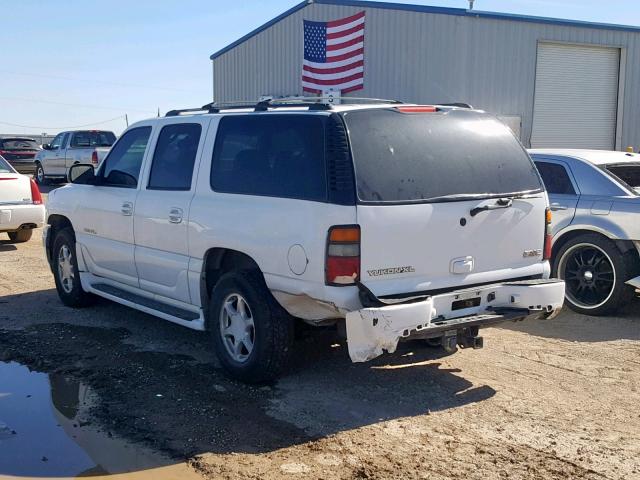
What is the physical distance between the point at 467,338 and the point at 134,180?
3.24 m

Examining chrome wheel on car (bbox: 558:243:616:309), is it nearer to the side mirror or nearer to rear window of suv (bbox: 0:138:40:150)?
the side mirror

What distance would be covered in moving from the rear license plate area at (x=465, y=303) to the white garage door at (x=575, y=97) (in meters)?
15.7

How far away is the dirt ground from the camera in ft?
14.0

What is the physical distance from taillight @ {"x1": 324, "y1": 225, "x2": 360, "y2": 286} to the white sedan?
8.48 meters

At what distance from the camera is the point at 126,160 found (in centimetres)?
698

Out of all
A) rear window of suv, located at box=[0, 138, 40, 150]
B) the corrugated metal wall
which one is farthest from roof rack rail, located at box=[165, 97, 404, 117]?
rear window of suv, located at box=[0, 138, 40, 150]

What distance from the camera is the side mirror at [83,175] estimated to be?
7316 mm

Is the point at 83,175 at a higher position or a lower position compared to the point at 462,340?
higher

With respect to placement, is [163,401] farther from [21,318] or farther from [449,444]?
[21,318]

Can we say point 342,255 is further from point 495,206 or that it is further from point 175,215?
point 175,215

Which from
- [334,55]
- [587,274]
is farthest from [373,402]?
[334,55]

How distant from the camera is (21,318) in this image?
295 inches

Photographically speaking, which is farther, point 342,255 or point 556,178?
point 556,178

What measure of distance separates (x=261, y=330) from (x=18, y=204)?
8.00 metres
